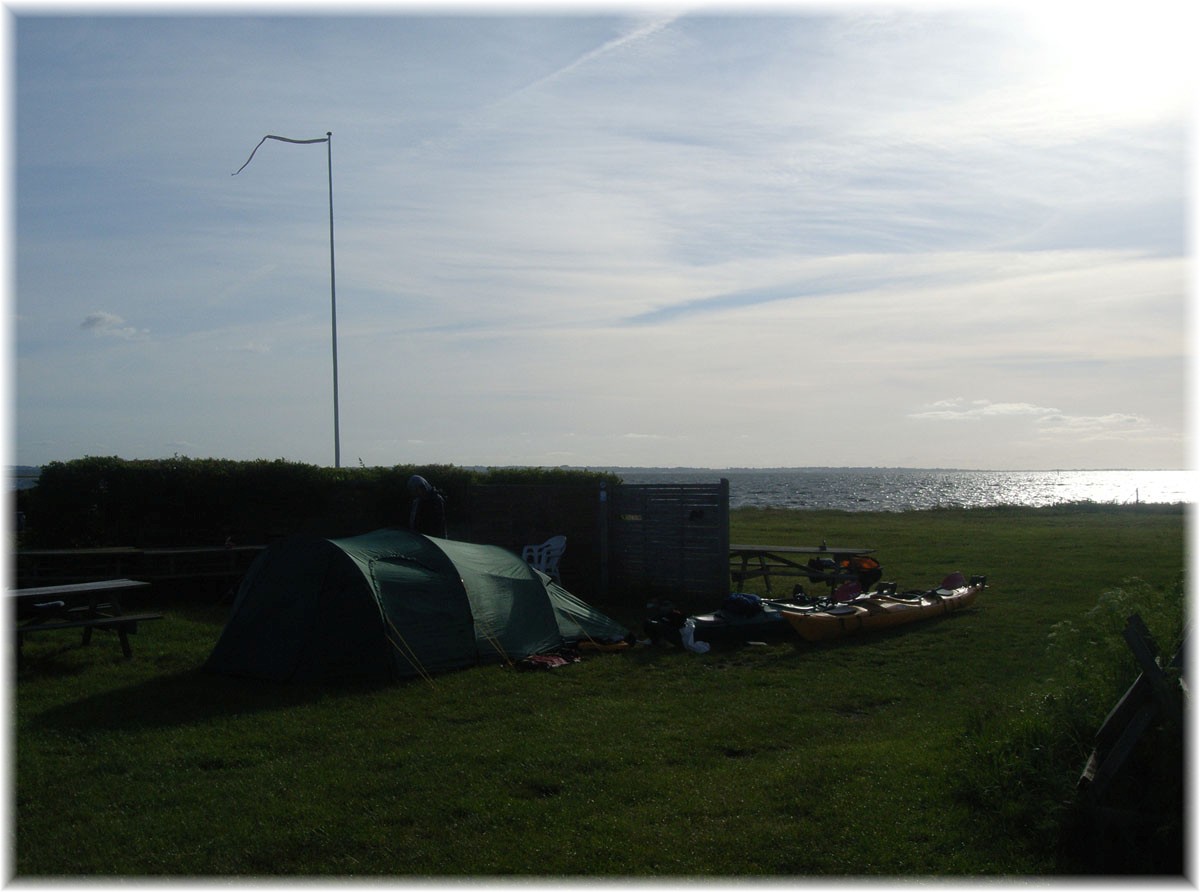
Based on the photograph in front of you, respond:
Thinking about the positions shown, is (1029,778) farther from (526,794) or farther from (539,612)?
(539,612)

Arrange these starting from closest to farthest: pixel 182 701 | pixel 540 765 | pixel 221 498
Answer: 1. pixel 540 765
2. pixel 182 701
3. pixel 221 498

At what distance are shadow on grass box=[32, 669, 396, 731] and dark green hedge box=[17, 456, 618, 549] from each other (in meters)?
7.49

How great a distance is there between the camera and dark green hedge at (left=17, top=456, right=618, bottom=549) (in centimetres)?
1670

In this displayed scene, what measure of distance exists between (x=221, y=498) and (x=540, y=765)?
1233 centimetres

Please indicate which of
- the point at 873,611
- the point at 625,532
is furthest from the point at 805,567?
the point at 873,611

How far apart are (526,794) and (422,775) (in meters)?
0.83

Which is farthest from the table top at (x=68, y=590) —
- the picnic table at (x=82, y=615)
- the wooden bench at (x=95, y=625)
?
the wooden bench at (x=95, y=625)

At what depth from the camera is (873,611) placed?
12609 millimetres

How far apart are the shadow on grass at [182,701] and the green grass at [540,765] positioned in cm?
4

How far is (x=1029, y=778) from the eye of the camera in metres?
5.58

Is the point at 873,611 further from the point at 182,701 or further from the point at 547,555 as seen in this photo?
the point at 182,701

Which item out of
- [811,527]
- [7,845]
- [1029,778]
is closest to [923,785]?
[1029,778]

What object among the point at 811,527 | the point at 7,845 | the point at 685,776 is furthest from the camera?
the point at 811,527

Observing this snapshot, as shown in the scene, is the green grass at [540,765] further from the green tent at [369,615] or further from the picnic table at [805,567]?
the picnic table at [805,567]
